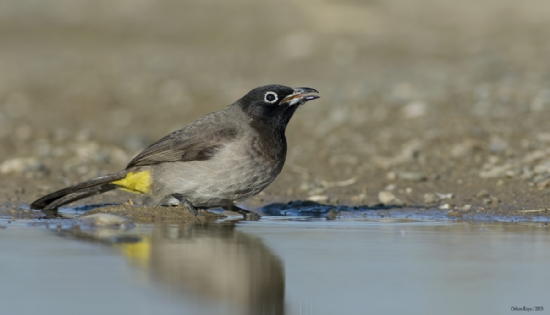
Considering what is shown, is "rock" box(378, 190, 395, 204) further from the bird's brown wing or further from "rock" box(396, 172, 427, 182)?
the bird's brown wing

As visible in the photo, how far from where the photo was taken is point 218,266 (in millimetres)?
5922

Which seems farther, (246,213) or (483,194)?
(483,194)

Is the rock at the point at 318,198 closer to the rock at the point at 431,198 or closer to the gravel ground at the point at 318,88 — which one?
the gravel ground at the point at 318,88

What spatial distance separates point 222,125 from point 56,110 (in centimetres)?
984

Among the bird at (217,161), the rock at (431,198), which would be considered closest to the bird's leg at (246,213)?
the bird at (217,161)

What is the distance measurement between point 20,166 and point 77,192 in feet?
8.17

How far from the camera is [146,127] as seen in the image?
54.2 feet

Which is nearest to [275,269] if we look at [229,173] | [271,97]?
[229,173]

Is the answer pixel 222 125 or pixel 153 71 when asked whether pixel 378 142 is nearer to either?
pixel 222 125

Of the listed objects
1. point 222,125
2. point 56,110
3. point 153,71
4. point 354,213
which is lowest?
point 354,213

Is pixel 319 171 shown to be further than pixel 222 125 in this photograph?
Yes

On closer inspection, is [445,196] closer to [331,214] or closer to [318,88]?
[331,214]

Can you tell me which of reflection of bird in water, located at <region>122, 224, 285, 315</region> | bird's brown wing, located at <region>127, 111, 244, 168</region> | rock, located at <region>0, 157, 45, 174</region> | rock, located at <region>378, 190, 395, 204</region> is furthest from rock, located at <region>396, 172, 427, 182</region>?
rock, located at <region>0, 157, 45, 174</region>

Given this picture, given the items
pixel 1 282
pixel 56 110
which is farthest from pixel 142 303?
pixel 56 110
